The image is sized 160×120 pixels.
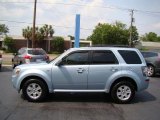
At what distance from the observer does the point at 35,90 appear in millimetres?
9758

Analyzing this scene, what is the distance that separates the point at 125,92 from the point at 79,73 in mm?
1546

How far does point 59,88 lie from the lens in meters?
9.76

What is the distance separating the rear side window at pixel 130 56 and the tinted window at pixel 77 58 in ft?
3.72

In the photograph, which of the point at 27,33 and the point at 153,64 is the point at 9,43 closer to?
the point at 27,33

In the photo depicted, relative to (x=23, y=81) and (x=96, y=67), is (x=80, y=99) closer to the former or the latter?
(x=96, y=67)

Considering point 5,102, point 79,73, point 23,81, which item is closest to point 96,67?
point 79,73

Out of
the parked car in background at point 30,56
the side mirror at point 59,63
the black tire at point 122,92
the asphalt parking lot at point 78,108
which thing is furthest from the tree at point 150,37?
the side mirror at point 59,63

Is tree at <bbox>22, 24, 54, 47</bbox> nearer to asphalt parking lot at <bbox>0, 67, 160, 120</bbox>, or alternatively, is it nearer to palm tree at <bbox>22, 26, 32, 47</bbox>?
palm tree at <bbox>22, 26, 32, 47</bbox>

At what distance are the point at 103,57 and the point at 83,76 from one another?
34.9 inches

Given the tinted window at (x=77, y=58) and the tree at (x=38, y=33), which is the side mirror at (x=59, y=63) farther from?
the tree at (x=38, y=33)

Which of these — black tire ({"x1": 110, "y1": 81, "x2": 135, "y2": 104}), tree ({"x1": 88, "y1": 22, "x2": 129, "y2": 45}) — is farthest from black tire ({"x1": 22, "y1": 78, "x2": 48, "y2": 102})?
tree ({"x1": 88, "y1": 22, "x2": 129, "y2": 45})

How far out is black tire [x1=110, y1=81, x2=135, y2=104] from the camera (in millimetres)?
9789

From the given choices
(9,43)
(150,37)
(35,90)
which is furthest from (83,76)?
(150,37)

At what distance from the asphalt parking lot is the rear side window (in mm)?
1294
